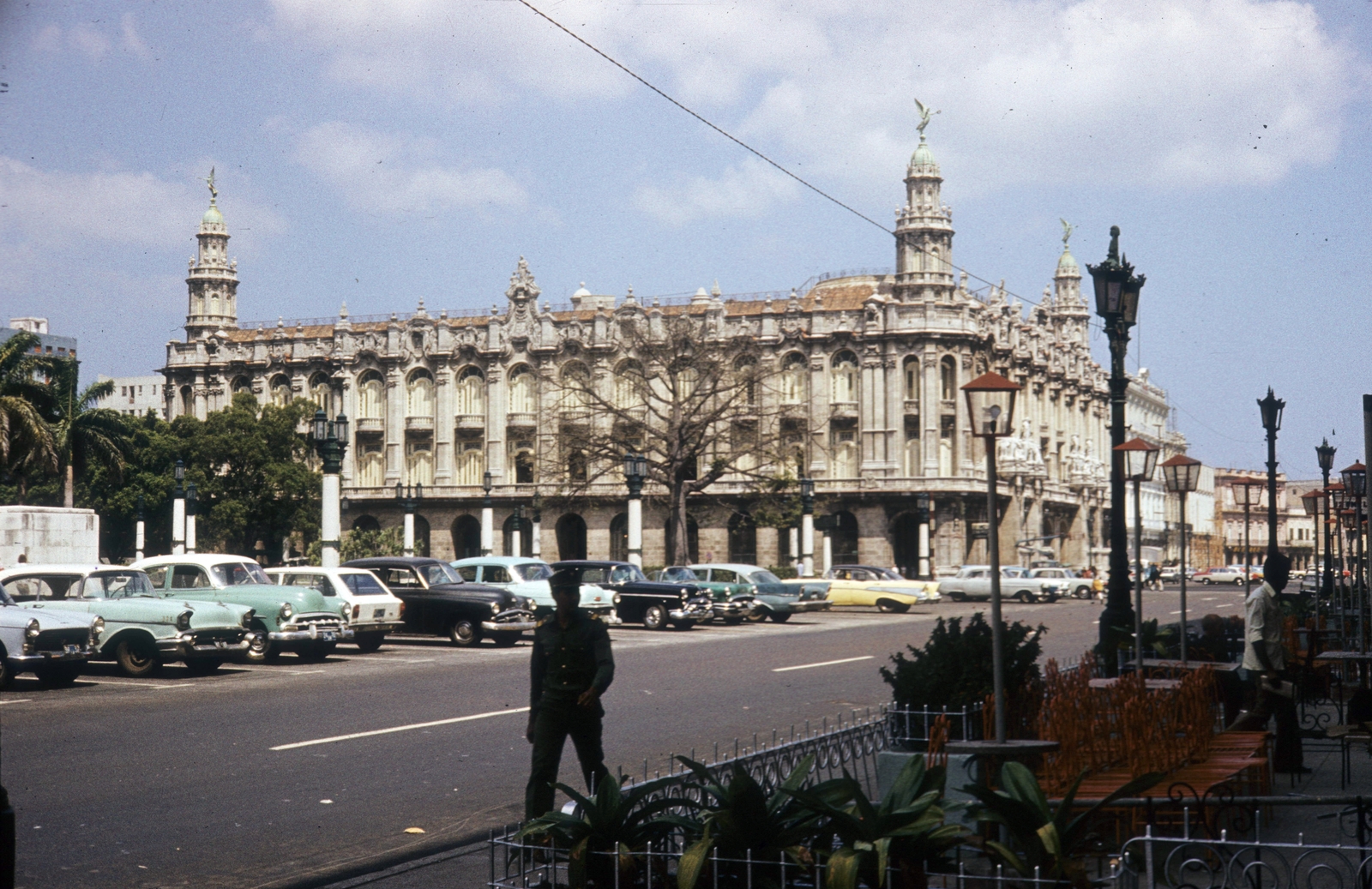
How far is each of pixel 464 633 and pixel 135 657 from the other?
25.9ft

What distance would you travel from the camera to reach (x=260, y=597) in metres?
23.3

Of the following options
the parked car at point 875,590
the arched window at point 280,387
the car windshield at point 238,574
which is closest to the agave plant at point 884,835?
the car windshield at point 238,574

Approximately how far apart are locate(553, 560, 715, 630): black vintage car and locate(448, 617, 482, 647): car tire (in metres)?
5.96

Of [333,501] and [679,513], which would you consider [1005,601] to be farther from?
[333,501]

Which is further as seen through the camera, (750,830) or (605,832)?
(605,832)

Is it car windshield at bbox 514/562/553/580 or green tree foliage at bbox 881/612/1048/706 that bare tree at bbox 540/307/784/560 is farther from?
green tree foliage at bbox 881/612/1048/706

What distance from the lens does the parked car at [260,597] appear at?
75.0 ft

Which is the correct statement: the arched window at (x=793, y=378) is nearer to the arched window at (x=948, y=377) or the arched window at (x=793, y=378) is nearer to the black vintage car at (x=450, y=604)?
the arched window at (x=948, y=377)

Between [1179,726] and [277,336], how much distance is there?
277 ft

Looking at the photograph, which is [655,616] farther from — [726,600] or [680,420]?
[680,420]

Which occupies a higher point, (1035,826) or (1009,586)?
(1035,826)

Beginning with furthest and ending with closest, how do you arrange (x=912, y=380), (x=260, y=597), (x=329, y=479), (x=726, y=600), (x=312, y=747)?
(x=912, y=380), (x=726, y=600), (x=329, y=479), (x=260, y=597), (x=312, y=747)

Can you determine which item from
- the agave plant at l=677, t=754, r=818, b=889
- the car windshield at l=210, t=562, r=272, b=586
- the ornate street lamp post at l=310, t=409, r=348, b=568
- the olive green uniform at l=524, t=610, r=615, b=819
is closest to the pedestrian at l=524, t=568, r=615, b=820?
the olive green uniform at l=524, t=610, r=615, b=819

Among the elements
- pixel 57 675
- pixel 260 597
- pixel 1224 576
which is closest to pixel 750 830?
pixel 57 675
